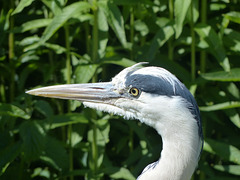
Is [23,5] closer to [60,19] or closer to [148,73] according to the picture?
[60,19]

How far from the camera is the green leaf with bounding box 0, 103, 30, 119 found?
9.09ft

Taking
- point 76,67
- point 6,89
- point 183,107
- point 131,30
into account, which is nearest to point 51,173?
point 6,89

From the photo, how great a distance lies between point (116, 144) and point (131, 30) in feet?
2.90

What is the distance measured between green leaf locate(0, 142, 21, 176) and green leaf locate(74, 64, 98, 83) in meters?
0.59

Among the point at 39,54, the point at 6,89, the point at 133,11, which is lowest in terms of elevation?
the point at 6,89

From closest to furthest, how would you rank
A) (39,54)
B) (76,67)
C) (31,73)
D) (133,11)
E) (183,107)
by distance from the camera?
(183,107) < (76,67) < (133,11) < (39,54) < (31,73)

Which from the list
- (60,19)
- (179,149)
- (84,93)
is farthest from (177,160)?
(60,19)

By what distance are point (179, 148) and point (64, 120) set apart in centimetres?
100

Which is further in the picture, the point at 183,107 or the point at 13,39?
the point at 13,39

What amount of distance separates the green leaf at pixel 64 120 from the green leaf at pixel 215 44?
91cm

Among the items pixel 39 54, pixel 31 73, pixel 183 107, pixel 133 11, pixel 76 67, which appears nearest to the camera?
pixel 183 107

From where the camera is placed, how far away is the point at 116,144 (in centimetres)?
356

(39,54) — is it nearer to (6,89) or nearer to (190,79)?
(6,89)

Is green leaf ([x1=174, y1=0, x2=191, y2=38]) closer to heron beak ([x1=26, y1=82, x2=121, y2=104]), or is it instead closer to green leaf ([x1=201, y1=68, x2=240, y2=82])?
green leaf ([x1=201, y1=68, x2=240, y2=82])
